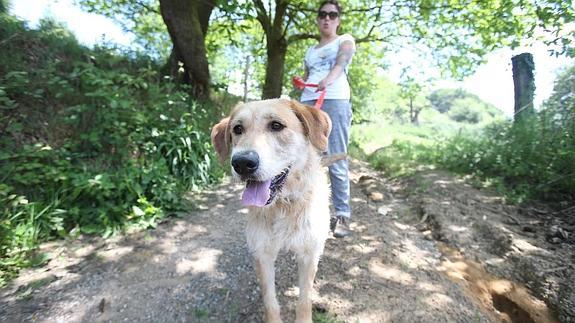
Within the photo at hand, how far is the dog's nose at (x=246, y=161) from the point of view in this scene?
176cm

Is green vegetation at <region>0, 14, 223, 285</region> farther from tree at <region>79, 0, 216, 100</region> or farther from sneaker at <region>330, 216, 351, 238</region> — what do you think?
sneaker at <region>330, 216, 351, 238</region>

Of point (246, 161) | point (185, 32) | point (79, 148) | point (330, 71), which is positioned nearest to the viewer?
point (246, 161)

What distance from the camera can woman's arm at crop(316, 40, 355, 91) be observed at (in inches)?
113

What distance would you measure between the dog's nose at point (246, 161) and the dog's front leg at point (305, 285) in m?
0.87

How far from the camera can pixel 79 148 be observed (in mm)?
4094

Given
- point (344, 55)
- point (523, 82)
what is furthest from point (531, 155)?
point (344, 55)

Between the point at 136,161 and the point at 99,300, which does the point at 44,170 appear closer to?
the point at 136,161

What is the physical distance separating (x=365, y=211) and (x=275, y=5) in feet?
20.9

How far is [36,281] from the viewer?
272cm

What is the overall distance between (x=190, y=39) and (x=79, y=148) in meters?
2.99

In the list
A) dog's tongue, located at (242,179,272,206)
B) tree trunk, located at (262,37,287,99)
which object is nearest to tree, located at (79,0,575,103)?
tree trunk, located at (262,37,287,99)

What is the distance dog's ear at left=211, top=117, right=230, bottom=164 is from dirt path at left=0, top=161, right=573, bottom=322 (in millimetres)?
1251

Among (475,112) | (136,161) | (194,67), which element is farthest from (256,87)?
(475,112)

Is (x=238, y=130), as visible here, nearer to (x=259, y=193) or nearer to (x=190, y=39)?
(x=259, y=193)
